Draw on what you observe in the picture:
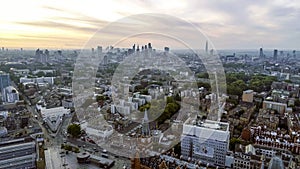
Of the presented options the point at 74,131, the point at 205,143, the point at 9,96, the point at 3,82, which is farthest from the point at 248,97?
the point at 3,82

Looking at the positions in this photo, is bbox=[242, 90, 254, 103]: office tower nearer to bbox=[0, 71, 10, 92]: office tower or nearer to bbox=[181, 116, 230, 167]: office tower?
bbox=[181, 116, 230, 167]: office tower

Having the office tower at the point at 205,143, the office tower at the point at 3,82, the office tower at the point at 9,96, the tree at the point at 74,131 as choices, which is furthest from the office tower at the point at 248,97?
the office tower at the point at 3,82

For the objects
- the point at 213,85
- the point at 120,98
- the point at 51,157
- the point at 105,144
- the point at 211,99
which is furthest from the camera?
the point at 213,85

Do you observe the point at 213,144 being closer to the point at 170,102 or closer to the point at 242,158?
the point at 242,158

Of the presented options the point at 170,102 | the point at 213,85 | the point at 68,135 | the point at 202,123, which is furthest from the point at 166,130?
the point at 213,85

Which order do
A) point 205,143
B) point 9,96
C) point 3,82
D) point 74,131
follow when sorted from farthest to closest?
point 3,82
point 9,96
point 74,131
point 205,143

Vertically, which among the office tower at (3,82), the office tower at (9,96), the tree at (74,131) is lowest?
the tree at (74,131)

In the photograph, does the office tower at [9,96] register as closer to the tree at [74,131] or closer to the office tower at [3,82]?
the office tower at [3,82]

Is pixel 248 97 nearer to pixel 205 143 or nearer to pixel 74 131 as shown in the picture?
pixel 205 143
